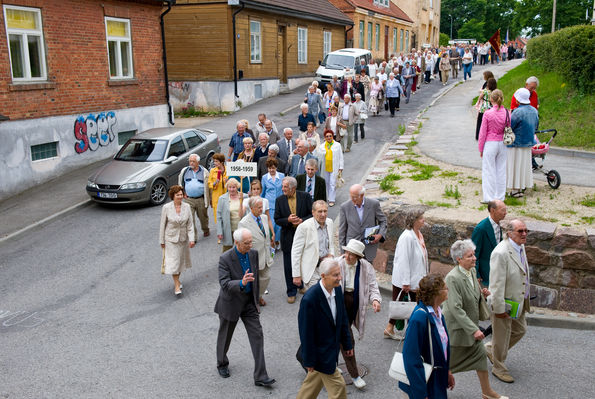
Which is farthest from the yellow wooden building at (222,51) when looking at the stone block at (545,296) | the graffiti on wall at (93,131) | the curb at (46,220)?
the stone block at (545,296)

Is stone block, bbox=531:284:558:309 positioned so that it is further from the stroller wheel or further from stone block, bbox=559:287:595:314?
the stroller wheel

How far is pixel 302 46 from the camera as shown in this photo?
3359 centimetres

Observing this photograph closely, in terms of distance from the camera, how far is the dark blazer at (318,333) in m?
5.19

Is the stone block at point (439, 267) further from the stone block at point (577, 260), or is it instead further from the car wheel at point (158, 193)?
the car wheel at point (158, 193)

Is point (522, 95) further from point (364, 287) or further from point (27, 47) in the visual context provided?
point (27, 47)

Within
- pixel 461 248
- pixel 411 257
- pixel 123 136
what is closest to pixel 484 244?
pixel 411 257

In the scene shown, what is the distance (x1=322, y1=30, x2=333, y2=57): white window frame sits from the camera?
36631 mm

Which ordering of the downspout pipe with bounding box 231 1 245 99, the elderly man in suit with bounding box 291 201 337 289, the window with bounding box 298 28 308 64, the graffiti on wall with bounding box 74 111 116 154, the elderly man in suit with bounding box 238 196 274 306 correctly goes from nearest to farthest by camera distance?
the elderly man in suit with bounding box 291 201 337 289, the elderly man in suit with bounding box 238 196 274 306, the graffiti on wall with bounding box 74 111 116 154, the downspout pipe with bounding box 231 1 245 99, the window with bounding box 298 28 308 64

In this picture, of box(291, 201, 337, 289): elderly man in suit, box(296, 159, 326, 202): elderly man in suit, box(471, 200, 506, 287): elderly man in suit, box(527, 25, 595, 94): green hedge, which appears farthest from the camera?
box(527, 25, 595, 94): green hedge

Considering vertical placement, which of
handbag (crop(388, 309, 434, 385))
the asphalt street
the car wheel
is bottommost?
the asphalt street

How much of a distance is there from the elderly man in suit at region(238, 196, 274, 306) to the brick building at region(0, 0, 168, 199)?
9.74 meters

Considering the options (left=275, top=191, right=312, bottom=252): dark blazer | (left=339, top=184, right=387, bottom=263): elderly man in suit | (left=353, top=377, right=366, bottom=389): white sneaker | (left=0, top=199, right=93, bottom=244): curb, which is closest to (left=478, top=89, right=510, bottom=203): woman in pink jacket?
(left=339, top=184, right=387, bottom=263): elderly man in suit

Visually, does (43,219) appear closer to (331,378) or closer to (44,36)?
(44,36)

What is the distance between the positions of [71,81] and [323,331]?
14.9m
